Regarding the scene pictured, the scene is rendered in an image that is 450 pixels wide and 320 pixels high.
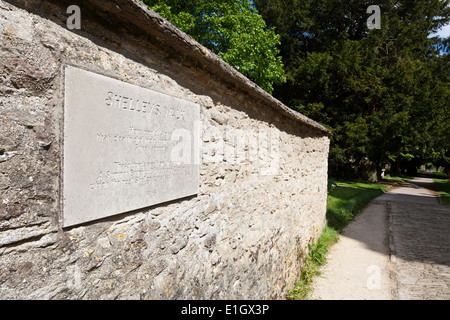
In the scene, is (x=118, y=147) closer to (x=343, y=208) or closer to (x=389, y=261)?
(x=389, y=261)

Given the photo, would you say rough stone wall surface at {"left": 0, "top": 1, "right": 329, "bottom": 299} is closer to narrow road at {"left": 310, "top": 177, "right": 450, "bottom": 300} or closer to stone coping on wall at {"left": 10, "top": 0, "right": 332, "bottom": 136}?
stone coping on wall at {"left": 10, "top": 0, "right": 332, "bottom": 136}

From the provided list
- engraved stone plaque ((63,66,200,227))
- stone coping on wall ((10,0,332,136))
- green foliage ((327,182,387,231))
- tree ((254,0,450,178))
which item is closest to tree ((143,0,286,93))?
tree ((254,0,450,178))

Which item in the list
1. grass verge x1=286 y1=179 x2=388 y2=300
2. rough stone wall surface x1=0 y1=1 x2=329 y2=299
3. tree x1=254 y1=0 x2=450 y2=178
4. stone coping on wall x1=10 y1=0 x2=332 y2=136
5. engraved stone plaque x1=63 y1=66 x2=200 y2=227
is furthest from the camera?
tree x1=254 y1=0 x2=450 y2=178

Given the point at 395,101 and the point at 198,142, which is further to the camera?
the point at 395,101

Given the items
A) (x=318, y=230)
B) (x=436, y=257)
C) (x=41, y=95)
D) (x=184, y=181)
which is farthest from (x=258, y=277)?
(x=436, y=257)

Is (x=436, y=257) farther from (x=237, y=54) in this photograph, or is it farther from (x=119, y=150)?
(x=237, y=54)

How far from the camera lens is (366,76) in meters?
15.1

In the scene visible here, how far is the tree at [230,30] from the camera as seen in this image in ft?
31.3

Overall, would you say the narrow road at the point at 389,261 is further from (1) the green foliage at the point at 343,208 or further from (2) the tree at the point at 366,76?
(2) the tree at the point at 366,76

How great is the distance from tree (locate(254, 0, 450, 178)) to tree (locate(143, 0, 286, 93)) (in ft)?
18.4

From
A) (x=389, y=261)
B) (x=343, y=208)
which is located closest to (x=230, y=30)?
(x=343, y=208)

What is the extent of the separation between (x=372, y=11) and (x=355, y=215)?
13700 mm

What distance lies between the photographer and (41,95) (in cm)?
133

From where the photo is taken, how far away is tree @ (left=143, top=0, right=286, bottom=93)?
31.3ft
